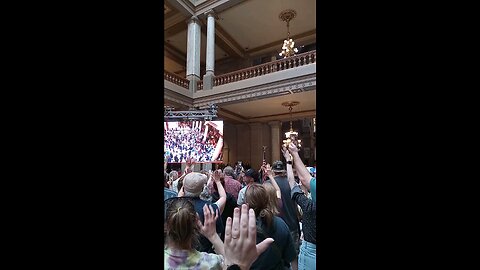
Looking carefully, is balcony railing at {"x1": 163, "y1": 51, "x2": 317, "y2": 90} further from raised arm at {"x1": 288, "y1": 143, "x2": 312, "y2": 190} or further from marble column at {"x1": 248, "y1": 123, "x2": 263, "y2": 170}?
raised arm at {"x1": 288, "y1": 143, "x2": 312, "y2": 190}

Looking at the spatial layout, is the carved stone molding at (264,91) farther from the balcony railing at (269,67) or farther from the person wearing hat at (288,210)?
the person wearing hat at (288,210)

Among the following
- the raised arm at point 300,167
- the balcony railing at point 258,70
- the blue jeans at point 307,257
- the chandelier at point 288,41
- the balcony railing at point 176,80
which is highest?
the chandelier at point 288,41

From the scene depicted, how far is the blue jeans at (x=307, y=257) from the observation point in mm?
2268

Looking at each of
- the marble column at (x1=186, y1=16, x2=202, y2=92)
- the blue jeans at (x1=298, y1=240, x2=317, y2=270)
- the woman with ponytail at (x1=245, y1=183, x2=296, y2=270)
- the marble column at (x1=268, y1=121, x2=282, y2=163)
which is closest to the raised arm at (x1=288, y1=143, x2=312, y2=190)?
the woman with ponytail at (x1=245, y1=183, x2=296, y2=270)

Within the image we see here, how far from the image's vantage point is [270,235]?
6.25ft

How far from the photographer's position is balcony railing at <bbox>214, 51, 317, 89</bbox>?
9188 mm

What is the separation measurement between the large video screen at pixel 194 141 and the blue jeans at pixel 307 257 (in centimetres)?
208

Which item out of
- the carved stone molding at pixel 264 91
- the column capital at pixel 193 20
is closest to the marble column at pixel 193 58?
the column capital at pixel 193 20

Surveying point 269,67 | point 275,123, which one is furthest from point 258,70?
point 275,123
